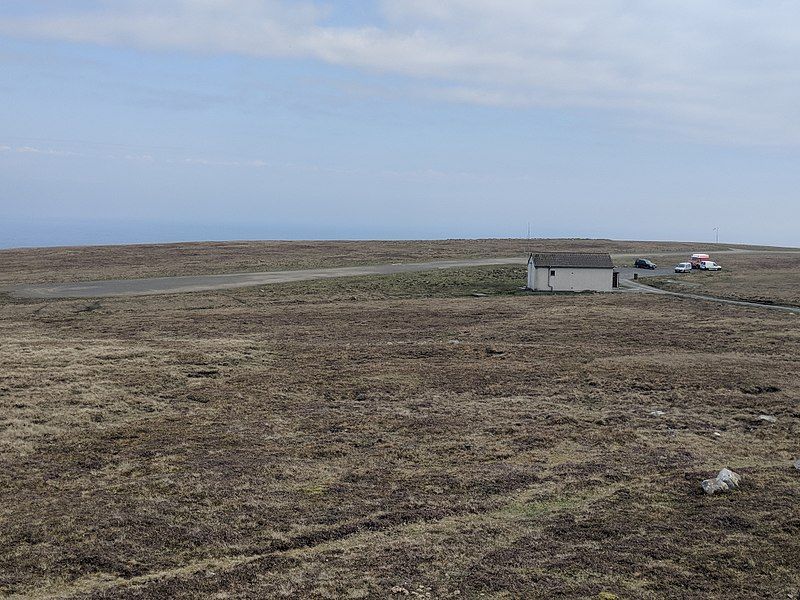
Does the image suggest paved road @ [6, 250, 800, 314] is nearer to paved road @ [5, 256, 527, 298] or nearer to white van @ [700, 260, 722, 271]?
paved road @ [5, 256, 527, 298]

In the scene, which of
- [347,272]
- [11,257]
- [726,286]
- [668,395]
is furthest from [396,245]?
[668,395]

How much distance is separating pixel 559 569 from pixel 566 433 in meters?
9.16

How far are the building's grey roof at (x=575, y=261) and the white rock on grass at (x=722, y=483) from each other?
4733 cm

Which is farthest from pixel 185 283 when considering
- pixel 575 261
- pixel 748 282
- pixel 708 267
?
pixel 708 267

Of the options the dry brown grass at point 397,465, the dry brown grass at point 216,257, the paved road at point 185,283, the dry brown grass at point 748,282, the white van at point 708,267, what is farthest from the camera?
the white van at point 708,267

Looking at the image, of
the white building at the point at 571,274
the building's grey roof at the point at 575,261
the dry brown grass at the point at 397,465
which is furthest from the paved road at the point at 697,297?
the dry brown grass at the point at 397,465

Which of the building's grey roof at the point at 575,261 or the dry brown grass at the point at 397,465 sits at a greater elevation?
the building's grey roof at the point at 575,261

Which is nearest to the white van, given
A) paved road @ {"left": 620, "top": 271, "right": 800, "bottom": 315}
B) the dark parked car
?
the dark parked car

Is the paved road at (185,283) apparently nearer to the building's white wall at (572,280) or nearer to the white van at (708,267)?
the building's white wall at (572,280)

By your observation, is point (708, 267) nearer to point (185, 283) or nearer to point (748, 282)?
point (748, 282)

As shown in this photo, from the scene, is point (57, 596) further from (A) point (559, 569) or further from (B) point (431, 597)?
(A) point (559, 569)

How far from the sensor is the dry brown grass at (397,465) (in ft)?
38.8

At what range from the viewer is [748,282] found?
71250 mm

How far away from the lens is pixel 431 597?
10.8 meters
